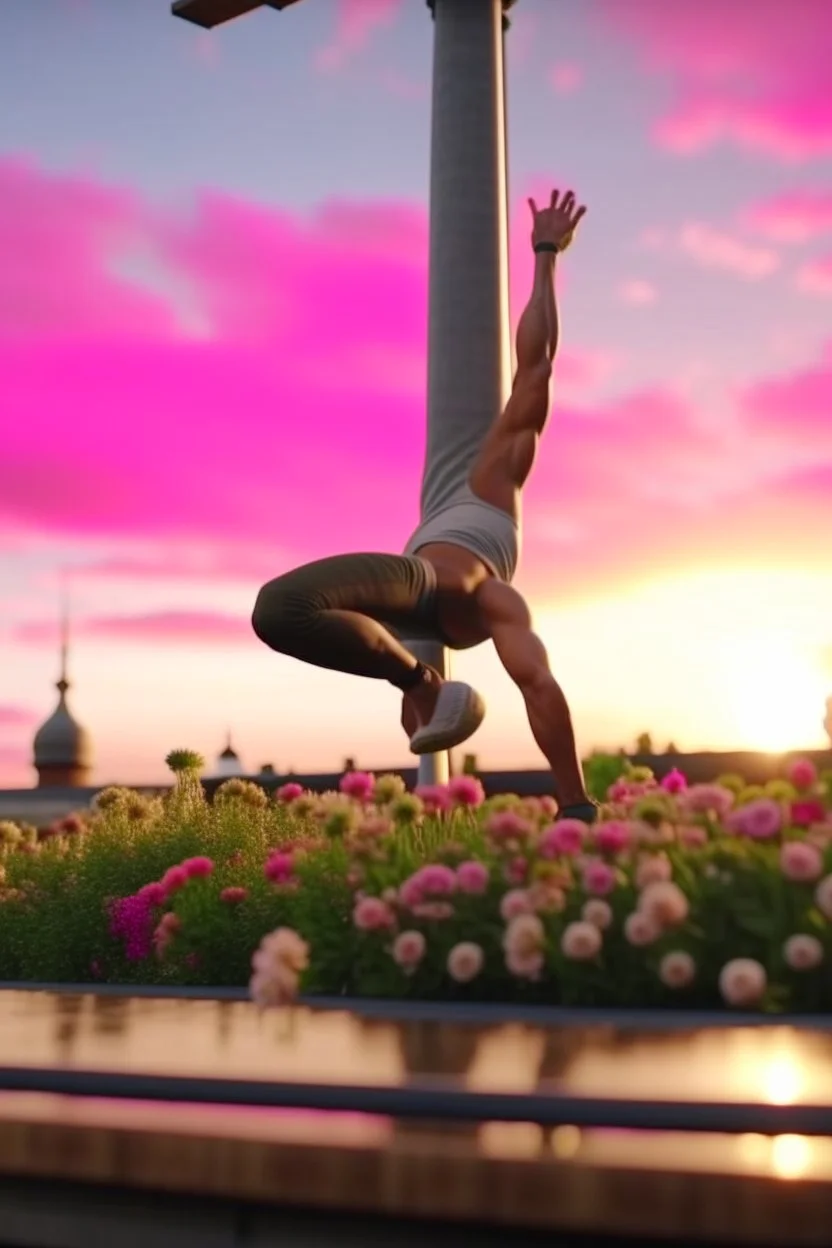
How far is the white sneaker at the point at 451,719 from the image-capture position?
773 centimetres

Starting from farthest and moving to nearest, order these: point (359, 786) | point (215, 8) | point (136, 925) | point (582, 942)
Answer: point (215, 8)
point (136, 925)
point (359, 786)
point (582, 942)

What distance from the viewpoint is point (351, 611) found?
766cm

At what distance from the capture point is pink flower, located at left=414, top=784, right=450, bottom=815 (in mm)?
7250

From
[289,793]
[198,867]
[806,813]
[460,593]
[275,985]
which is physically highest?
[460,593]

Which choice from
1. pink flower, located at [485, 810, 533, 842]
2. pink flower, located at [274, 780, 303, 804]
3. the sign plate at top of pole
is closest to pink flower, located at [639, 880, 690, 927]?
pink flower, located at [485, 810, 533, 842]

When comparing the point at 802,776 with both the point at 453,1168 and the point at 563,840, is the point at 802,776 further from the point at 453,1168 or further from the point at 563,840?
the point at 453,1168

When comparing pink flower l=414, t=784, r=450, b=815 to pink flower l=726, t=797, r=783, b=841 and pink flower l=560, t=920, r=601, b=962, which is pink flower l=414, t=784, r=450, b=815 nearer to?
pink flower l=726, t=797, r=783, b=841

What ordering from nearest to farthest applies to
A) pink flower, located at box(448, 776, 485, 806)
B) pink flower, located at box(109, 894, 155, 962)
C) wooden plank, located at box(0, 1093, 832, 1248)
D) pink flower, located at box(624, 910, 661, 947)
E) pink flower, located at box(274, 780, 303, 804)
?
wooden plank, located at box(0, 1093, 832, 1248) → pink flower, located at box(624, 910, 661, 947) → pink flower, located at box(448, 776, 485, 806) → pink flower, located at box(109, 894, 155, 962) → pink flower, located at box(274, 780, 303, 804)

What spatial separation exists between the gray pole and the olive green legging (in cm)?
154

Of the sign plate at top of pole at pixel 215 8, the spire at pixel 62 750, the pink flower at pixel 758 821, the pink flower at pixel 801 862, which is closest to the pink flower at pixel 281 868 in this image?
the pink flower at pixel 758 821

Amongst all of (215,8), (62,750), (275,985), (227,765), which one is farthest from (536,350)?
(62,750)

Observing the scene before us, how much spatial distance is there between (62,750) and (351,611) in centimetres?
3544

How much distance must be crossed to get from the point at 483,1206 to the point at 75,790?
22366 millimetres

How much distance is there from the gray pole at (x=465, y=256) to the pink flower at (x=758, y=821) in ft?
14.1
